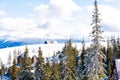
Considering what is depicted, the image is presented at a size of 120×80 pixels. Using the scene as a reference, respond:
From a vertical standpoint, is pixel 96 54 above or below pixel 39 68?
above

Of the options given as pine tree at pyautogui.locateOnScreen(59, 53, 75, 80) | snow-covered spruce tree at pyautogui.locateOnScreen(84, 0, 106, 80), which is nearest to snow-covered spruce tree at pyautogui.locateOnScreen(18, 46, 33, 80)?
pine tree at pyautogui.locateOnScreen(59, 53, 75, 80)

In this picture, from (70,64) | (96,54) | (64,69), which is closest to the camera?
(96,54)

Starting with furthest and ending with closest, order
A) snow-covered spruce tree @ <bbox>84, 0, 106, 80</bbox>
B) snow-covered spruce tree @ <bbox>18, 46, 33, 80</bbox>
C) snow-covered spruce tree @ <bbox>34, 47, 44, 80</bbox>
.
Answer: snow-covered spruce tree @ <bbox>34, 47, 44, 80</bbox> < snow-covered spruce tree @ <bbox>18, 46, 33, 80</bbox> < snow-covered spruce tree @ <bbox>84, 0, 106, 80</bbox>

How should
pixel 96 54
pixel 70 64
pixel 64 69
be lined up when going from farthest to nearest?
pixel 70 64
pixel 64 69
pixel 96 54

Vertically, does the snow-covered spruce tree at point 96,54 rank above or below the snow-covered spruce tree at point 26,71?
above

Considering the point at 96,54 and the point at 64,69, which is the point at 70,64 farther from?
the point at 96,54

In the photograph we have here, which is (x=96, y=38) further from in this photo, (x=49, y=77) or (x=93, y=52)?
(x=49, y=77)

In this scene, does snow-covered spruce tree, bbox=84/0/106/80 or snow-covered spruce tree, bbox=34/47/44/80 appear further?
snow-covered spruce tree, bbox=34/47/44/80

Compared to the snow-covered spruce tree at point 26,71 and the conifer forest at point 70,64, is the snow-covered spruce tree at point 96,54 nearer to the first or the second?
the conifer forest at point 70,64

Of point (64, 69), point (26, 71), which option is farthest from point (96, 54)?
point (26, 71)

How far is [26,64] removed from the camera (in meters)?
67.9

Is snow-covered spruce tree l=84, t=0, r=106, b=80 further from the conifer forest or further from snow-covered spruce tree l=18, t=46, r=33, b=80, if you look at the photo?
snow-covered spruce tree l=18, t=46, r=33, b=80

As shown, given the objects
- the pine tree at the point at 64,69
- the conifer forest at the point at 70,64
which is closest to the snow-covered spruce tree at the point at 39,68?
the conifer forest at the point at 70,64

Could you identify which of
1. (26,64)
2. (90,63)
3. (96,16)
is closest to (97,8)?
(96,16)
